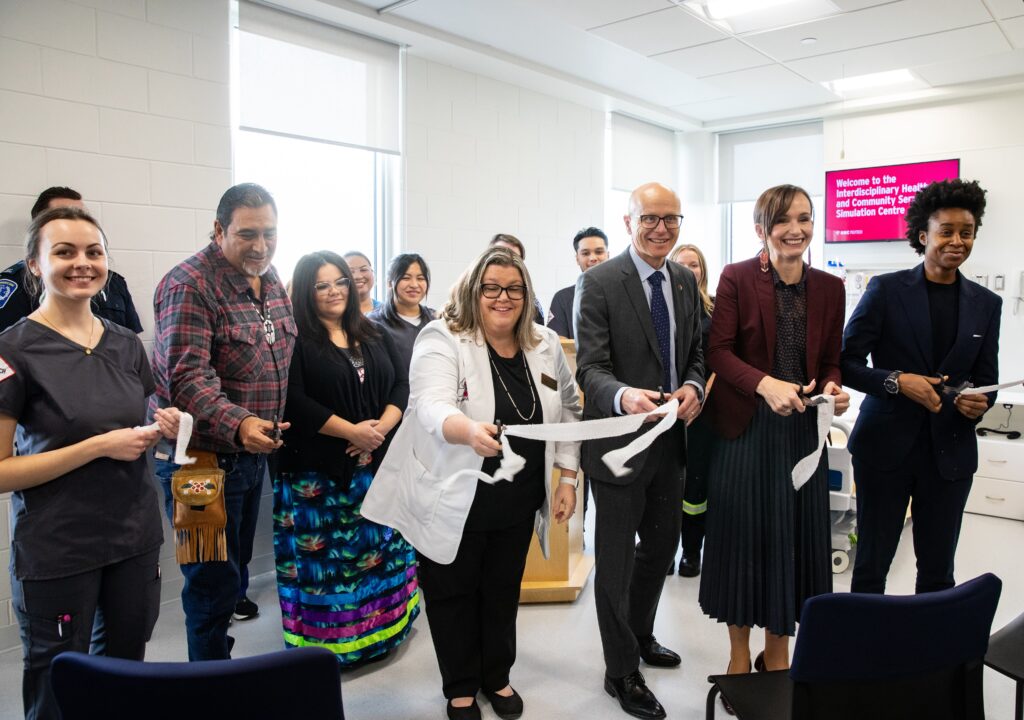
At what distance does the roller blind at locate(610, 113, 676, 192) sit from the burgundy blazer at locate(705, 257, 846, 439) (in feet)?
14.2

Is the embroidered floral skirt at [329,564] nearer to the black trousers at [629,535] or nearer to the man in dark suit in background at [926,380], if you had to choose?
the black trousers at [629,535]

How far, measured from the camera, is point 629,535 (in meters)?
2.36

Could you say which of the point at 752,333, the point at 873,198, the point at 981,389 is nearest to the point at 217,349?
the point at 752,333

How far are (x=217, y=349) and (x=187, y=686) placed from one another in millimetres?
1365

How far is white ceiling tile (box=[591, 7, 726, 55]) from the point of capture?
163 inches

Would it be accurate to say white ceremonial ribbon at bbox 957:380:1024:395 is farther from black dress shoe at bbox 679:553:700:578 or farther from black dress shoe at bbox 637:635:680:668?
black dress shoe at bbox 679:553:700:578

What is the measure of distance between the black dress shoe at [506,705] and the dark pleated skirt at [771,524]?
0.75m

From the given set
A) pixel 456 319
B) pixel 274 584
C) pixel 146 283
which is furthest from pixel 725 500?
pixel 146 283

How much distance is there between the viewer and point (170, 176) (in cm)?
332

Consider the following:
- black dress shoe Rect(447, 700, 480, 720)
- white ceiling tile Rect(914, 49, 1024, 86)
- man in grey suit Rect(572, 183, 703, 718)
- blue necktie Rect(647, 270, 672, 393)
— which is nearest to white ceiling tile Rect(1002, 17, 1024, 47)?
white ceiling tile Rect(914, 49, 1024, 86)

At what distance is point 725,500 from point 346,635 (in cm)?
146

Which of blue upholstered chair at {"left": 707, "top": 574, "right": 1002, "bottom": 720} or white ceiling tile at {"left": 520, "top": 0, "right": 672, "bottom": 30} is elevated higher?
white ceiling tile at {"left": 520, "top": 0, "right": 672, "bottom": 30}

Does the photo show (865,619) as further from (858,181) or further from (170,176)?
(858,181)

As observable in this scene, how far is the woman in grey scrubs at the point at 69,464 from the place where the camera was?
5.46 ft
